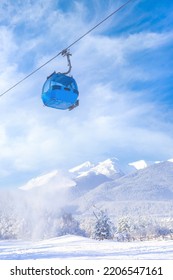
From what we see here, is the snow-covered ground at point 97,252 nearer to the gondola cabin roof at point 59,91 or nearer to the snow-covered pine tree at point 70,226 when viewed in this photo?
the gondola cabin roof at point 59,91

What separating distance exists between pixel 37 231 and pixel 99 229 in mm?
106570

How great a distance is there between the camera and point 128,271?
1299 centimetres

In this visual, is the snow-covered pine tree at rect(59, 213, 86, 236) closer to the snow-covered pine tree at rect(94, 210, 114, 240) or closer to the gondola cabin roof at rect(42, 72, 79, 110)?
the snow-covered pine tree at rect(94, 210, 114, 240)

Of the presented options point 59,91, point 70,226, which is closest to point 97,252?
point 59,91

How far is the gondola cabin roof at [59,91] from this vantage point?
42.3ft

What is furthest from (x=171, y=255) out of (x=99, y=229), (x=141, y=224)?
(x=141, y=224)

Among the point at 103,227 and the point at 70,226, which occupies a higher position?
the point at 70,226

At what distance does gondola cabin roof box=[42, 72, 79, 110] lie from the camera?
508 inches

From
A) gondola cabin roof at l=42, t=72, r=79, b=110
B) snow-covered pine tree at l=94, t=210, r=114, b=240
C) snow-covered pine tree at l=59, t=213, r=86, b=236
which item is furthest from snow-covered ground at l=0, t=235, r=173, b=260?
snow-covered pine tree at l=59, t=213, r=86, b=236

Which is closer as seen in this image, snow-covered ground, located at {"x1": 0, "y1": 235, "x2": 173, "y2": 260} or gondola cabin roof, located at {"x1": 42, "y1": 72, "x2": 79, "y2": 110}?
gondola cabin roof, located at {"x1": 42, "y1": 72, "x2": 79, "y2": 110}

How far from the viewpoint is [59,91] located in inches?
508

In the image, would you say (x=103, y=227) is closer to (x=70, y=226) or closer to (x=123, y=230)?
(x=123, y=230)

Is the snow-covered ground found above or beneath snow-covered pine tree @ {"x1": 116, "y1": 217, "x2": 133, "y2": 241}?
beneath

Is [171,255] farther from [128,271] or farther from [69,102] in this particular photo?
[69,102]
